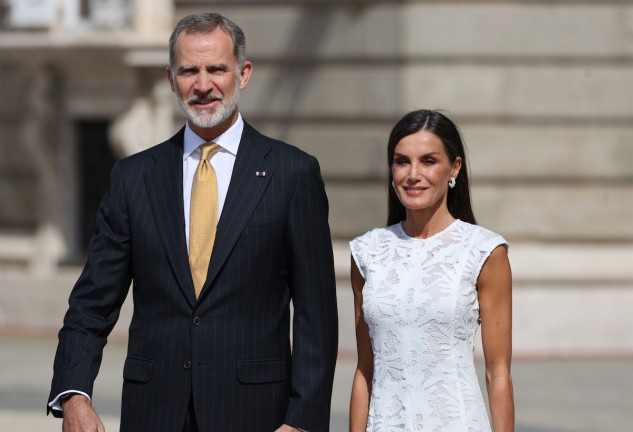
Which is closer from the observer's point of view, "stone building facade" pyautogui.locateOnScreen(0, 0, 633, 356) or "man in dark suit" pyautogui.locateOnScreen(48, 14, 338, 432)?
"man in dark suit" pyautogui.locateOnScreen(48, 14, 338, 432)

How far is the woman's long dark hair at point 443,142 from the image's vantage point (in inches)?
166

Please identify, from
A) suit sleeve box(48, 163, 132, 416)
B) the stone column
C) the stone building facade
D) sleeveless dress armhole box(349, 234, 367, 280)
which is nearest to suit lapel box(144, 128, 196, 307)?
suit sleeve box(48, 163, 132, 416)

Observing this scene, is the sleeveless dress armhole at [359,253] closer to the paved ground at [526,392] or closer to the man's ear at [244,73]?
the man's ear at [244,73]

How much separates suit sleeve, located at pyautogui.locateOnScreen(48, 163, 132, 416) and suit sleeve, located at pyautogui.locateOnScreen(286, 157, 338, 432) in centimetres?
53

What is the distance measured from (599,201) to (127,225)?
8.32 meters

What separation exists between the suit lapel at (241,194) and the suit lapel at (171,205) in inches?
3.1

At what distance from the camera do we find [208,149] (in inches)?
166

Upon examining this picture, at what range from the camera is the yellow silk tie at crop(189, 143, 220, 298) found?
4078mm

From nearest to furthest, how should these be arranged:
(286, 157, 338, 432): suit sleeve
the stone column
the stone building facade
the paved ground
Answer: (286, 157, 338, 432): suit sleeve
the paved ground
the stone building facade
the stone column

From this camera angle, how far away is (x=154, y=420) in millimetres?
4090

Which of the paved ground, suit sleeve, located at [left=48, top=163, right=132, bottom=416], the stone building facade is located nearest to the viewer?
suit sleeve, located at [left=48, top=163, right=132, bottom=416]

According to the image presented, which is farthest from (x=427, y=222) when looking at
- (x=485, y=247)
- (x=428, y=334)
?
(x=428, y=334)

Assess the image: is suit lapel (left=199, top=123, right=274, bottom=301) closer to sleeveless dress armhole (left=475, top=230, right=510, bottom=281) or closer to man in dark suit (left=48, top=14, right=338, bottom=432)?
man in dark suit (left=48, top=14, right=338, bottom=432)

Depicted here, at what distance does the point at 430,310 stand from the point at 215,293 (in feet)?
2.15
